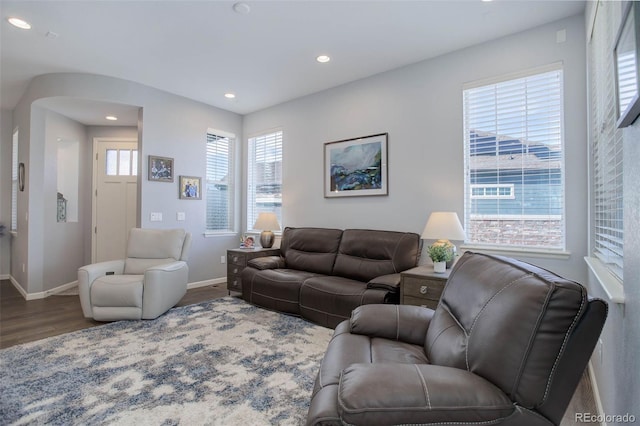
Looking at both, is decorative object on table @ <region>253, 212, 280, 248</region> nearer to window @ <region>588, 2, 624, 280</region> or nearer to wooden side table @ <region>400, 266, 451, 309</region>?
wooden side table @ <region>400, 266, 451, 309</region>

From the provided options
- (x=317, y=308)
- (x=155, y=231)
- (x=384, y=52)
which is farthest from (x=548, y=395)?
(x=155, y=231)

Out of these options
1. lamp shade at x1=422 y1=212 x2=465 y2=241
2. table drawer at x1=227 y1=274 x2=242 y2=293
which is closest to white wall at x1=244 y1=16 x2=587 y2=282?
lamp shade at x1=422 y1=212 x2=465 y2=241

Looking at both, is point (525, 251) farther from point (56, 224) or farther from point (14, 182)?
point (14, 182)

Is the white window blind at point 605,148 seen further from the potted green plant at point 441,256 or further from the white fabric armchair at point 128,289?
the white fabric armchair at point 128,289

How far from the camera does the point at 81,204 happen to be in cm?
543

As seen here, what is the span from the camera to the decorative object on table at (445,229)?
9.66ft

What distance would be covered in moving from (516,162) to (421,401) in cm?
274

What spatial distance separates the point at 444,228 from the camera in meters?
2.99

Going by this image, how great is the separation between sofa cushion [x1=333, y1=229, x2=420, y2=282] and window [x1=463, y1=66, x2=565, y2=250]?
63cm

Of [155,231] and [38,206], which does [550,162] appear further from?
[38,206]

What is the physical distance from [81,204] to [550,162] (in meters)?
6.56

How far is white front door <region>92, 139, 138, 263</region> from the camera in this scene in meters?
5.43

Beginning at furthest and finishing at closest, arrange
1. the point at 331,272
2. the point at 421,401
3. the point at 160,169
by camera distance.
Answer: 1. the point at 160,169
2. the point at 331,272
3. the point at 421,401

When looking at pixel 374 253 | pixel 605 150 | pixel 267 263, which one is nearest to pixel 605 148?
pixel 605 150
